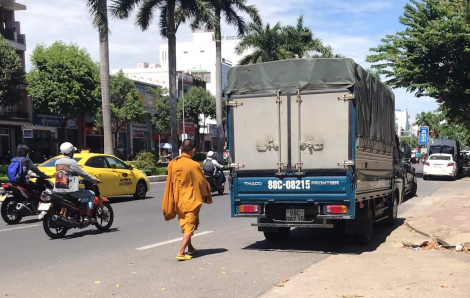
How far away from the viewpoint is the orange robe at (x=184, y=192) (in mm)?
7477

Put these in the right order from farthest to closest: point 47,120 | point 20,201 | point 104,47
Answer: point 47,120
point 104,47
point 20,201

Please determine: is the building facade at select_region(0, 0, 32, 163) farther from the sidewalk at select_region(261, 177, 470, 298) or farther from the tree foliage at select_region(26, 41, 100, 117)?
the sidewalk at select_region(261, 177, 470, 298)

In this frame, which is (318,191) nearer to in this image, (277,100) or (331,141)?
(331,141)

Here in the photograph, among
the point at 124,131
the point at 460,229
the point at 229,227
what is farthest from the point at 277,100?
the point at 124,131

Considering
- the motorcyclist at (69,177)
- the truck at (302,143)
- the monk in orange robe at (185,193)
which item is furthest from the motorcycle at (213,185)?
the monk in orange robe at (185,193)

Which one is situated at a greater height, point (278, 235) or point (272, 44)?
point (272, 44)

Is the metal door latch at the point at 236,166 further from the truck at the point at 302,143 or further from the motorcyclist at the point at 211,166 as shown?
the motorcyclist at the point at 211,166

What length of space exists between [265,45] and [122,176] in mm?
27099

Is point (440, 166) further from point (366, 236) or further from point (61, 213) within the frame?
point (61, 213)

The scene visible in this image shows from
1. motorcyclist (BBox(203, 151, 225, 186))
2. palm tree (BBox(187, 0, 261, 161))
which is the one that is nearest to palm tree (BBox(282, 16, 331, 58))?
palm tree (BBox(187, 0, 261, 161))

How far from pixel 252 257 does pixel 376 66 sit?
79.7ft

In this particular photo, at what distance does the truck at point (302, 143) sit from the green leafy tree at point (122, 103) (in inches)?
1593

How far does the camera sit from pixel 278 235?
9.34 m

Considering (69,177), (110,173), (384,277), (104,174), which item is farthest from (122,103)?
(384,277)
